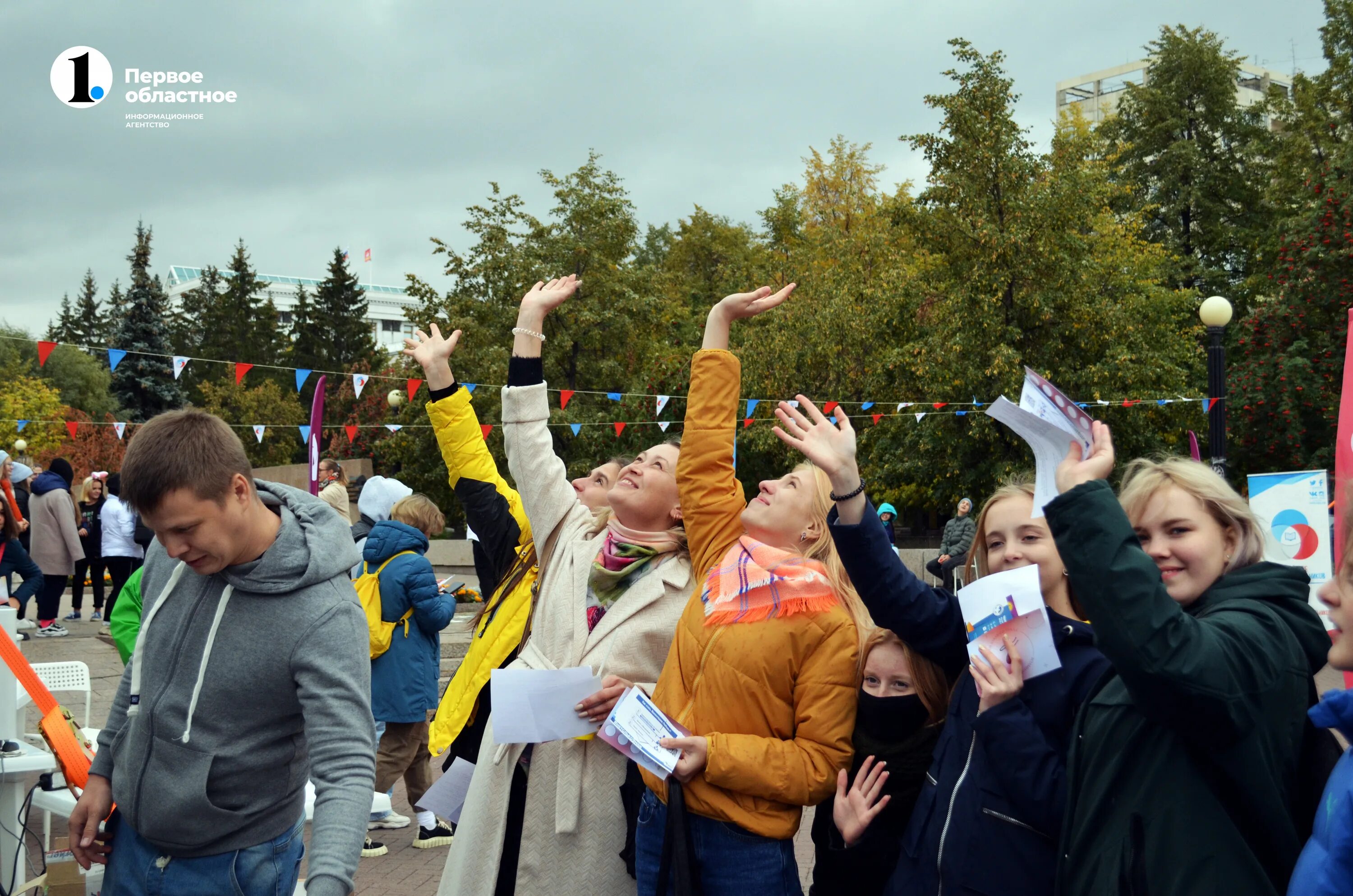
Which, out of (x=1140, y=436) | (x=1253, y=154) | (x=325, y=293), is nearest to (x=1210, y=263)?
(x=1253, y=154)

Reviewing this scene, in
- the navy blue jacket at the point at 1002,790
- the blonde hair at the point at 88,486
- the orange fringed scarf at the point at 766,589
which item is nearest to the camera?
the navy blue jacket at the point at 1002,790

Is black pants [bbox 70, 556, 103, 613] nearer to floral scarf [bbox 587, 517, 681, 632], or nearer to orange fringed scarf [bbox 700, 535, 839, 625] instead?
floral scarf [bbox 587, 517, 681, 632]

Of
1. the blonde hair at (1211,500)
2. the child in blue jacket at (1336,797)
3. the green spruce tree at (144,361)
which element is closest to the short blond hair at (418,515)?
the blonde hair at (1211,500)

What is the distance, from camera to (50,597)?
43.0ft

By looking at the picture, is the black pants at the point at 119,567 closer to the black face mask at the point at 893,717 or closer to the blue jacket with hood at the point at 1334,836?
the black face mask at the point at 893,717

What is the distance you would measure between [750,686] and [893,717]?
377 mm

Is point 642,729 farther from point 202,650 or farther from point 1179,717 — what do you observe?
point 1179,717

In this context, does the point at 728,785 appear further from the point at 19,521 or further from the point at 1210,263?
the point at 1210,263

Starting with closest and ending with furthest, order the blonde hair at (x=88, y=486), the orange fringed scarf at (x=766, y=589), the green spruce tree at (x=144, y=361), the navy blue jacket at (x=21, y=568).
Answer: the orange fringed scarf at (x=766, y=589)
the navy blue jacket at (x=21, y=568)
the blonde hair at (x=88, y=486)
the green spruce tree at (x=144, y=361)

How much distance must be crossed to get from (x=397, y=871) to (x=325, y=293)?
56.8m

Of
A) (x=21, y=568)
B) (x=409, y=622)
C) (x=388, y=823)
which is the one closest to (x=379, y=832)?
(x=388, y=823)

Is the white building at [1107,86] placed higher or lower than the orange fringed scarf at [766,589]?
higher

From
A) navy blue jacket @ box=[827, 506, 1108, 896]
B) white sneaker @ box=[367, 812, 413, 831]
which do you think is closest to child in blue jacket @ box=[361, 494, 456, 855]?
white sneaker @ box=[367, 812, 413, 831]

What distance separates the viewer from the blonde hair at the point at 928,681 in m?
2.84
